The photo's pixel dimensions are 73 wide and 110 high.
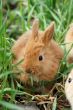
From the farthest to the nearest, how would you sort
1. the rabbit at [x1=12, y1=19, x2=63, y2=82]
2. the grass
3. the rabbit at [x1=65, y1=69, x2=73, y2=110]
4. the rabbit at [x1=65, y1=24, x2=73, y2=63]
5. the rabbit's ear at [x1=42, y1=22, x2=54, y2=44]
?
1. the rabbit at [x1=65, y1=24, x2=73, y2=63]
2. the rabbit's ear at [x1=42, y1=22, x2=54, y2=44]
3. the rabbit at [x1=12, y1=19, x2=63, y2=82]
4. the grass
5. the rabbit at [x1=65, y1=69, x2=73, y2=110]

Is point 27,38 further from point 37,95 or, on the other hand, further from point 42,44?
point 37,95

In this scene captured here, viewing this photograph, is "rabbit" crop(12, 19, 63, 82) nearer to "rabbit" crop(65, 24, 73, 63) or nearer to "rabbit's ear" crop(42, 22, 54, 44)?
"rabbit's ear" crop(42, 22, 54, 44)

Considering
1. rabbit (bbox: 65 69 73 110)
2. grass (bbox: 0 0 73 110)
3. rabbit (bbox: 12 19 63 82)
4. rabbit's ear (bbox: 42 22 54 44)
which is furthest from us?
rabbit's ear (bbox: 42 22 54 44)

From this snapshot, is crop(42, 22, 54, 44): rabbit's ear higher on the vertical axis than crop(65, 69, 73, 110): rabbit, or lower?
higher

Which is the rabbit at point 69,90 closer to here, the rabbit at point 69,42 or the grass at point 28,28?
the grass at point 28,28

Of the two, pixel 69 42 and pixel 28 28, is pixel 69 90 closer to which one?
pixel 69 42

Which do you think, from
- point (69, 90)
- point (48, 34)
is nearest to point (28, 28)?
point (48, 34)

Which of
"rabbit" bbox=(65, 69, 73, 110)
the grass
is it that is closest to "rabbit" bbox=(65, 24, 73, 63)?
the grass
